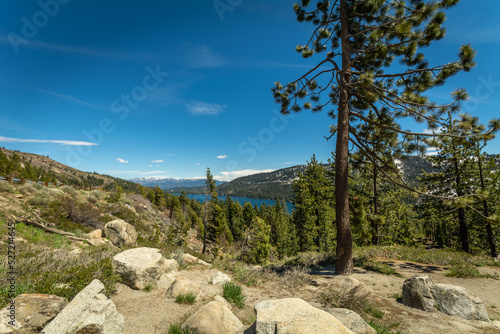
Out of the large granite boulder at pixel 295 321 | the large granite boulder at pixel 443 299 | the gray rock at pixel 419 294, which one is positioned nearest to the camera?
the large granite boulder at pixel 295 321

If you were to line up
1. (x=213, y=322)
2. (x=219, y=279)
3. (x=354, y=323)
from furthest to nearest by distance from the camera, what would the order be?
(x=219, y=279) < (x=213, y=322) < (x=354, y=323)

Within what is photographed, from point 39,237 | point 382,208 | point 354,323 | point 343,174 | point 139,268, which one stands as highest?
point 343,174

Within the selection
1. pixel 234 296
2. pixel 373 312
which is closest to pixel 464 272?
pixel 373 312

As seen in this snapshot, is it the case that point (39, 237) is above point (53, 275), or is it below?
below

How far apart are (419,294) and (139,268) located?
318 inches

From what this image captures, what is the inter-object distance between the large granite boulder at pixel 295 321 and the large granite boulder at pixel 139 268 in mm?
4295

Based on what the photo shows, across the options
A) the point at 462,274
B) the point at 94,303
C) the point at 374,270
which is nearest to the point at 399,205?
the point at 462,274

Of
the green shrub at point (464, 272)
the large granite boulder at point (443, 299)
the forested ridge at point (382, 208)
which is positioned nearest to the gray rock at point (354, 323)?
the large granite boulder at point (443, 299)

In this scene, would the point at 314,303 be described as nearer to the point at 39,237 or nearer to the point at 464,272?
the point at 464,272

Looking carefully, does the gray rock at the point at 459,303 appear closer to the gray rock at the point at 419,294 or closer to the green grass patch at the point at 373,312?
the gray rock at the point at 419,294

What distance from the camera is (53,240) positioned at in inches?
321

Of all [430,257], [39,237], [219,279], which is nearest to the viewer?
[219,279]

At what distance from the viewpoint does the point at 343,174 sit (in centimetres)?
845

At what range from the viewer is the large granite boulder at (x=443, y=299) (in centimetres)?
493
